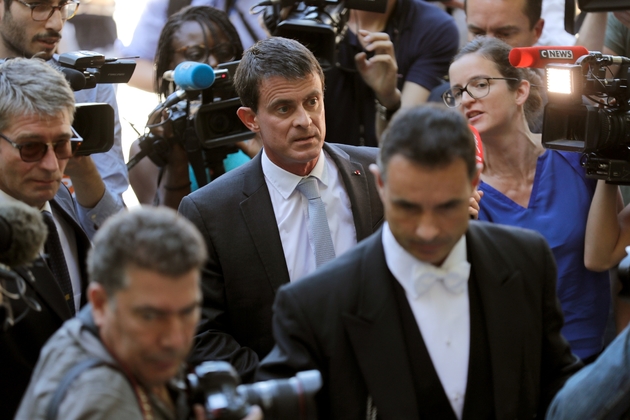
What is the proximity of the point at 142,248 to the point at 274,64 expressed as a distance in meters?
1.53

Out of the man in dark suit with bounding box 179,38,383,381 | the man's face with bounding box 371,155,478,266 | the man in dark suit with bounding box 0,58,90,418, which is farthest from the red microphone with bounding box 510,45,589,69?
the man in dark suit with bounding box 0,58,90,418

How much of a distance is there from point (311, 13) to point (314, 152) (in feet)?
4.07

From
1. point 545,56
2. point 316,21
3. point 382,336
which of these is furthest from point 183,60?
point 382,336

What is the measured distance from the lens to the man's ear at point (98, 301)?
1791 millimetres

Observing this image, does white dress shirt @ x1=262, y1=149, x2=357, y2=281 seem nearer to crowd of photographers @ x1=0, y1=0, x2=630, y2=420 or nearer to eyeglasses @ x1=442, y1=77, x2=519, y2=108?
crowd of photographers @ x1=0, y1=0, x2=630, y2=420

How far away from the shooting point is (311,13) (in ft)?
13.6

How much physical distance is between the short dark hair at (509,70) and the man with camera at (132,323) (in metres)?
2.15

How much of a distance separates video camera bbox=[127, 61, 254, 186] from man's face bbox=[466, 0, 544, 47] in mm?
1165

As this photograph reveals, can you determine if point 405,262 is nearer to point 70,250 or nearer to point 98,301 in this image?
point 98,301

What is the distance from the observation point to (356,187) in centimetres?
317

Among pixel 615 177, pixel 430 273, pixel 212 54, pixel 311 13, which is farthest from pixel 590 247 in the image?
pixel 212 54

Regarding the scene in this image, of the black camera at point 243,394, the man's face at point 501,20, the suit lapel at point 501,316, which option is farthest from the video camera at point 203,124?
the black camera at point 243,394

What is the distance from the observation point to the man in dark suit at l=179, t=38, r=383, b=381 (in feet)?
9.82

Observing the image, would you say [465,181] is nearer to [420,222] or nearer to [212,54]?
[420,222]
